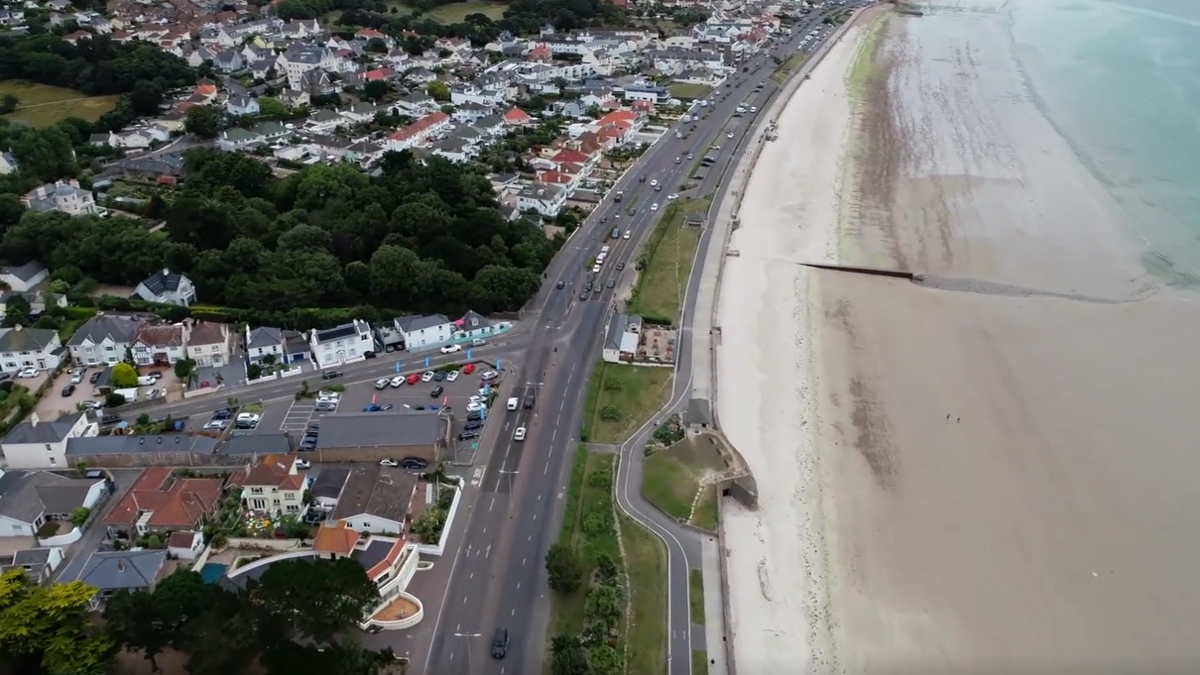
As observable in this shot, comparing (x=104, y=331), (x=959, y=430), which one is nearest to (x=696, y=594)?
(x=959, y=430)

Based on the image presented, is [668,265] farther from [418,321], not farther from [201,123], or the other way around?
[201,123]

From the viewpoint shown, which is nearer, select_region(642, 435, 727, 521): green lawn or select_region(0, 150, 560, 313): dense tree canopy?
select_region(642, 435, 727, 521): green lawn

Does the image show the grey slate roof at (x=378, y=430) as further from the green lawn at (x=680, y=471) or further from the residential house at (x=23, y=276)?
the residential house at (x=23, y=276)

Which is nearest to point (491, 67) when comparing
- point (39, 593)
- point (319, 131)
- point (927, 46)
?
point (319, 131)

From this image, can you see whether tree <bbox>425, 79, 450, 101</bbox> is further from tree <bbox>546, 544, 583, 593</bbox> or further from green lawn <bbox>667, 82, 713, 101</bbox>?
tree <bbox>546, 544, 583, 593</bbox>

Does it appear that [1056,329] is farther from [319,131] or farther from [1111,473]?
[319,131]

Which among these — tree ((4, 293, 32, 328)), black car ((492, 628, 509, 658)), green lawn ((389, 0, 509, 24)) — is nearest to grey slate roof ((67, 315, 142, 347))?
tree ((4, 293, 32, 328))

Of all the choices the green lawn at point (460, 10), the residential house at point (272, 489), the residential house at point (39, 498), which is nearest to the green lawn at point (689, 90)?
the green lawn at point (460, 10)
